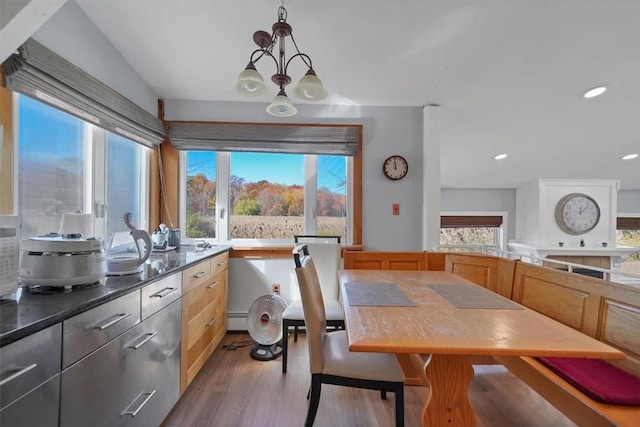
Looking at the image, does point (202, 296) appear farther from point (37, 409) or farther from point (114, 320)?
point (37, 409)

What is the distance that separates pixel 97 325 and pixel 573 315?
2.24m

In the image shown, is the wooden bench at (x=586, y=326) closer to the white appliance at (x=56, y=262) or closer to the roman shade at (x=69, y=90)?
the white appliance at (x=56, y=262)

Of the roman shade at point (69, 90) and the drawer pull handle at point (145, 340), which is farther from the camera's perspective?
the roman shade at point (69, 90)

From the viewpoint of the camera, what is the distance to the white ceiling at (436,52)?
177cm

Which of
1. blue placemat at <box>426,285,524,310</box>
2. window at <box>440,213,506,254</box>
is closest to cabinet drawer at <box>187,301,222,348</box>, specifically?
blue placemat at <box>426,285,524,310</box>

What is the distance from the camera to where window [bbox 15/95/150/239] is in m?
1.45

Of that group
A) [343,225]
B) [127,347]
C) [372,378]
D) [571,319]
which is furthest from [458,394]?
[343,225]

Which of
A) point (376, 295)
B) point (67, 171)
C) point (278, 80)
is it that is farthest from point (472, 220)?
point (67, 171)

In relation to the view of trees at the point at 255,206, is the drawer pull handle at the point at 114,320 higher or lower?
lower

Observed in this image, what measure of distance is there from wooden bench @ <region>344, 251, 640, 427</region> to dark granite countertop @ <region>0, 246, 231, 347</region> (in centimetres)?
181

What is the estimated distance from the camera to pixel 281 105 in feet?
5.24

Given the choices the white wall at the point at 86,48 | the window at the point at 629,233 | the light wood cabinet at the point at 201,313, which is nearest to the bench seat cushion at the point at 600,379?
the light wood cabinet at the point at 201,313

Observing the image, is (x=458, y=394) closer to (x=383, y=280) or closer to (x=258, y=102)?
(x=383, y=280)

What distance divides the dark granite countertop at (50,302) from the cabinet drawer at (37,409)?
0.18 m
